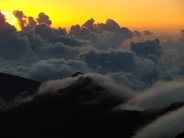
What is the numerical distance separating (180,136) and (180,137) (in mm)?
1043

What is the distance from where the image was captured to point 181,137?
195 m

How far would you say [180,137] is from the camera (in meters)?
195

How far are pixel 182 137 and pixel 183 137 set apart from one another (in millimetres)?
698

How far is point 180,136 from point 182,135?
1619 millimetres

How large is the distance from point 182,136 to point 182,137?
104 centimetres

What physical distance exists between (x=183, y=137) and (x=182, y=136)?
1344 mm

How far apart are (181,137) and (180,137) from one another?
2.30 ft

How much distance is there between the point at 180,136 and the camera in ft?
643

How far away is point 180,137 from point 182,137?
1.40 m

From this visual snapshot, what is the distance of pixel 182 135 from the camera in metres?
196

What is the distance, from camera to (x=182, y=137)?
638 feet

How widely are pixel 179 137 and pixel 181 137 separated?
150 cm

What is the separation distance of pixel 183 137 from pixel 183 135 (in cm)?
199

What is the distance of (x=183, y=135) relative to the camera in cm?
19575
